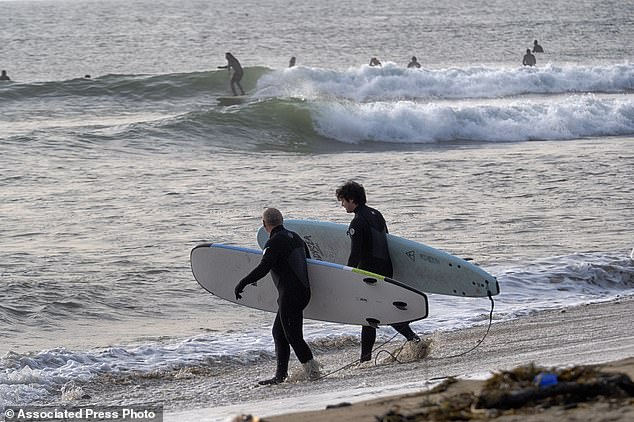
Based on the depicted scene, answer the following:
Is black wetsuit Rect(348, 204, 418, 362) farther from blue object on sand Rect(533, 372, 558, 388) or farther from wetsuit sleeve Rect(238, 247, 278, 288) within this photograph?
blue object on sand Rect(533, 372, 558, 388)

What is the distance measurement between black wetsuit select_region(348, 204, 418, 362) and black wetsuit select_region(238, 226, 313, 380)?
24.8 inches

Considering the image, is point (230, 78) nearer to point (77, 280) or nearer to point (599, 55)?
point (599, 55)

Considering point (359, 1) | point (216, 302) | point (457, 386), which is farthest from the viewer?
point (359, 1)

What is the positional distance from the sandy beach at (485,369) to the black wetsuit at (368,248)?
315mm

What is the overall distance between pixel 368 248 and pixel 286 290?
953mm

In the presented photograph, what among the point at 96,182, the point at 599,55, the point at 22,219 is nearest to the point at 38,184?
the point at 96,182

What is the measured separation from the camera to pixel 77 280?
12461 mm

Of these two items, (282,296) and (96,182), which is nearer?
(282,296)

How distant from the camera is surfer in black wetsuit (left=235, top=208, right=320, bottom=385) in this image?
8.09m

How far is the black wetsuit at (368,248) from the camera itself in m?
8.70

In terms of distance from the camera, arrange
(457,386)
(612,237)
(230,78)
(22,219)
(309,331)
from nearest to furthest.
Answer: (457,386), (309,331), (612,237), (22,219), (230,78)

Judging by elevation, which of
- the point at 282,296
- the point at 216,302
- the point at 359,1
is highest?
the point at 359,1

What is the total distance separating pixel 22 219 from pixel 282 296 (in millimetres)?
8874

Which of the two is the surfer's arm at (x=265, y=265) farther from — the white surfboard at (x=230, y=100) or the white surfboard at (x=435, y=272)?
the white surfboard at (x=230, y=100)
